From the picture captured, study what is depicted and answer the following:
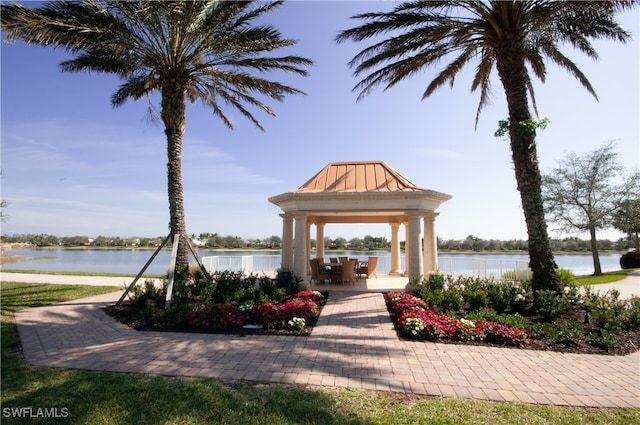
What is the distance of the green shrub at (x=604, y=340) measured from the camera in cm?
530

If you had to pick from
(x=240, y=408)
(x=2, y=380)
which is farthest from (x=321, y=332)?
(x=2, y=380)

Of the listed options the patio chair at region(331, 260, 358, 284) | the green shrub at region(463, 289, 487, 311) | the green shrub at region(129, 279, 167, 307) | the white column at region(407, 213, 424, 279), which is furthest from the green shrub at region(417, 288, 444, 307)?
the green shrub at region(129, 279, 167, 307)

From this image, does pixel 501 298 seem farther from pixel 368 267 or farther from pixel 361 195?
pixel 368 267

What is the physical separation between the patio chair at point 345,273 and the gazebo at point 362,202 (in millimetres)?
1578

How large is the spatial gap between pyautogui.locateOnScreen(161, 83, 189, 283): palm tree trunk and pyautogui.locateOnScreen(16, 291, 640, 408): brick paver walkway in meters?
2.64

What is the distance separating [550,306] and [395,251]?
9.15 metres

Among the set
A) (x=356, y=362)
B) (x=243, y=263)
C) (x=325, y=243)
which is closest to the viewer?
(x=356, y=362)

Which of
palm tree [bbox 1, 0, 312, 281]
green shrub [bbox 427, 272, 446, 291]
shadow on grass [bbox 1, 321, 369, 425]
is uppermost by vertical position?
palm tree [bbox 1, 0, 312, 281]

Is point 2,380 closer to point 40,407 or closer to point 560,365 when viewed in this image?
point 40,407

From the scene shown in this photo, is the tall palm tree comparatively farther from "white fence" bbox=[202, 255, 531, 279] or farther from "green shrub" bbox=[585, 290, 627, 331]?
"white fence" bbox=[202, 255, 531, 279]

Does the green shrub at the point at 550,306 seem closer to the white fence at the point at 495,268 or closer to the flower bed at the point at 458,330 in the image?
the flower bed at the point at 458,330

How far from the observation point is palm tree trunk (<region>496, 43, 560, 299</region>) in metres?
7.41

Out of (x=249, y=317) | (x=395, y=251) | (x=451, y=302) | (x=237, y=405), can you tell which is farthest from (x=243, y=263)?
(x=237, y=405)

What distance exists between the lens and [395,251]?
15.7 metres
